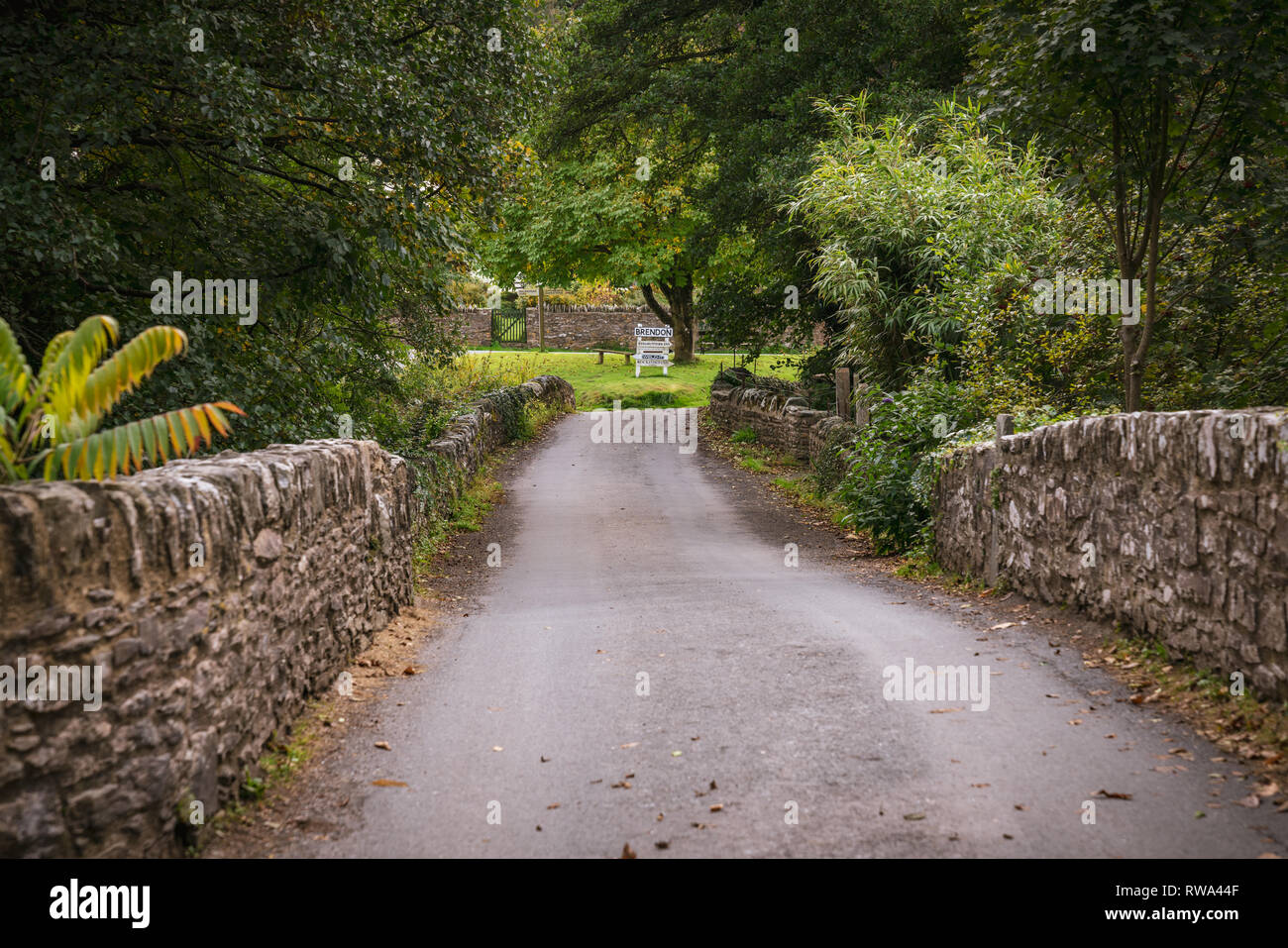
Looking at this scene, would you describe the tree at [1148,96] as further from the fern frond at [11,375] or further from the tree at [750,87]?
the tree at [750,87]

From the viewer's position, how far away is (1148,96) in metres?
8.46

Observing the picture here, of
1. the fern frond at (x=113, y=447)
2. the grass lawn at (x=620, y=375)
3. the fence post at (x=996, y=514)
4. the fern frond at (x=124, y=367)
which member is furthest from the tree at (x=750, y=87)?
the fern frond at (x=113, y=447)

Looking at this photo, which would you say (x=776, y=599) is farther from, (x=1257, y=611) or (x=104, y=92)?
(x=104, y=92)

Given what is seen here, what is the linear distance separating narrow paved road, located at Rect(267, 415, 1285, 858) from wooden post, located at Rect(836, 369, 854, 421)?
10093 millimetres

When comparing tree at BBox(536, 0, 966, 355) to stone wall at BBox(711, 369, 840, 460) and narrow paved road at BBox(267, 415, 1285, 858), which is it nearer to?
stone wall at BBox(711, 369, 840, 460)

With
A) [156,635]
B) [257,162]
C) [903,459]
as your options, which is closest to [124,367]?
[156,635]

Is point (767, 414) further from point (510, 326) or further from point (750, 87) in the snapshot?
point (510, 326)

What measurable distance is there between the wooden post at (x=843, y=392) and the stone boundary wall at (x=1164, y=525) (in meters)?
9.34

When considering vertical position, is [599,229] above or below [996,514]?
Result: above

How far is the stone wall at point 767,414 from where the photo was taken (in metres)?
21.7

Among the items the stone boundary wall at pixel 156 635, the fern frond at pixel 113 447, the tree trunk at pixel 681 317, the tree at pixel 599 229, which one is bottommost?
the stone boundary wall at pixel 156 635

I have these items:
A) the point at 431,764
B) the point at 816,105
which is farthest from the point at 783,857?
the point at 816,105

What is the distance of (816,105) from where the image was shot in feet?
58.4

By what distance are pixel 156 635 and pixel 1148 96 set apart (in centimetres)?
818
